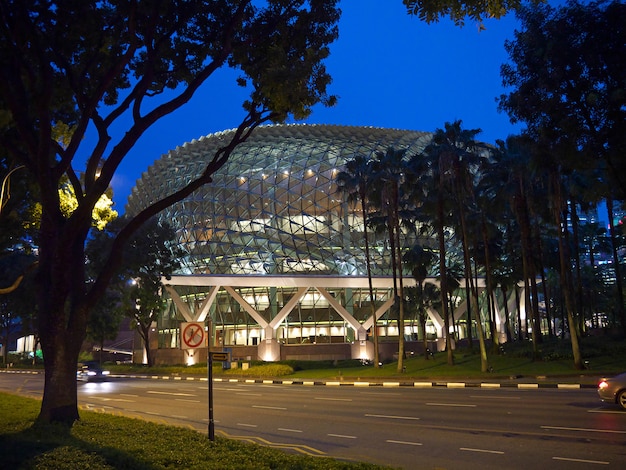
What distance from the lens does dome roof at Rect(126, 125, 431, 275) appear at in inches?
2484

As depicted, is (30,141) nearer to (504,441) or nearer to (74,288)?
(74,288)

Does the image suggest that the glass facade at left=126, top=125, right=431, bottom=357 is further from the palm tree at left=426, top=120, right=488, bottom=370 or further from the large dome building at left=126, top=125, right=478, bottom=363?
the palm tree at left=426, top=120, right=488, bottom=370

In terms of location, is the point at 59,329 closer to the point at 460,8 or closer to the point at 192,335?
the point at 192,335

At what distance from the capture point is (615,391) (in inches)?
665

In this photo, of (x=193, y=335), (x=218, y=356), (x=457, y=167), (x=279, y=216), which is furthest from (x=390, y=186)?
(x=193, y=335)

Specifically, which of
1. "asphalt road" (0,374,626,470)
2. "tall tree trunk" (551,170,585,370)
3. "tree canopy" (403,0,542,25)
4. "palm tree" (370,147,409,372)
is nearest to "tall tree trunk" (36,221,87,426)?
"asphalt road" (0,374,626,470)

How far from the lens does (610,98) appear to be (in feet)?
75.7

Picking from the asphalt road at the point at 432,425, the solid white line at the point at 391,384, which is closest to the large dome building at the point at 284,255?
the solid white line at the point at 391,384

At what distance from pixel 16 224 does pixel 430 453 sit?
1676cm

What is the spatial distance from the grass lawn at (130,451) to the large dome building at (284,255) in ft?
148

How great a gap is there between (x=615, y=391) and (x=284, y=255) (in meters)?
47.4

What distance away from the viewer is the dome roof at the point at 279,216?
63094 mm

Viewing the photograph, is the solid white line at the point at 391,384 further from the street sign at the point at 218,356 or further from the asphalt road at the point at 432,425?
the street sign at the point at 218,356

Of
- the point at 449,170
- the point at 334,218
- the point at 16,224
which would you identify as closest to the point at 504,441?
the point at 16,224
